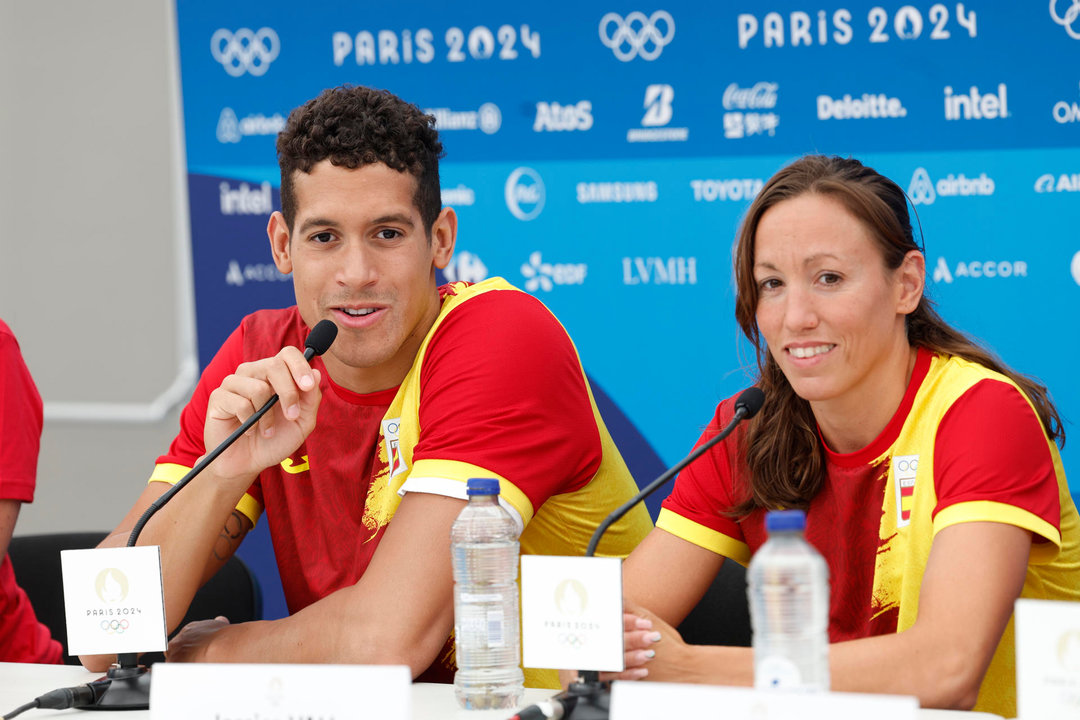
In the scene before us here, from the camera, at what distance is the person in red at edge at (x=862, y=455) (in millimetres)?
1541

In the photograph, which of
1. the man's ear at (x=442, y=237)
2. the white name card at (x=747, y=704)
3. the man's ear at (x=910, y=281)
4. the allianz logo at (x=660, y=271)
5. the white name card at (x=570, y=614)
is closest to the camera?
the white name card at (x=747, y=704)

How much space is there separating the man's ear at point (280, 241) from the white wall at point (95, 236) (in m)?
1.63

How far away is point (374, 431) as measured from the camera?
77.2 inches

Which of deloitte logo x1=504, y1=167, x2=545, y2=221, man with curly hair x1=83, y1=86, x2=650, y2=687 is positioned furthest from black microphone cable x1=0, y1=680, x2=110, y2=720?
deloitte logo x1=504, y1=167, x2=545, y2=221

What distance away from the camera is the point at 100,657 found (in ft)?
5.51

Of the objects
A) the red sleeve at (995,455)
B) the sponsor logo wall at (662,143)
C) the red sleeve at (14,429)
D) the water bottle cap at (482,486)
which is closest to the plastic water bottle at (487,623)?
the water bottle cap at (482,486)

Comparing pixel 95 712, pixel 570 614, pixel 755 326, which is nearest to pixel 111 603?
pixel 95 712

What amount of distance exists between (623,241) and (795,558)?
2053mm

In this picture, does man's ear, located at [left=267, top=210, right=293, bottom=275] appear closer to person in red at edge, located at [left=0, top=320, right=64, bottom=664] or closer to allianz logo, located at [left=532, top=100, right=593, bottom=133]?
person in red at edge, located at [left=0, top=320, right=64, bottom=664]

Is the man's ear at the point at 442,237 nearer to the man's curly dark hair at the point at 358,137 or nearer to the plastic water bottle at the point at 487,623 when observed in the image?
the man's curly dark hair at the point at 358,137

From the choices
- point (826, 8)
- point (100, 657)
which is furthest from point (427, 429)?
point (826, 8)

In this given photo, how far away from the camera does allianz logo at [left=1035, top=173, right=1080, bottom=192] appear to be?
108 inches

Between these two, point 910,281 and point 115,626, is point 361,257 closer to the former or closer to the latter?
point 115,626

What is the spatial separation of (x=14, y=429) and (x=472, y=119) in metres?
1.55
